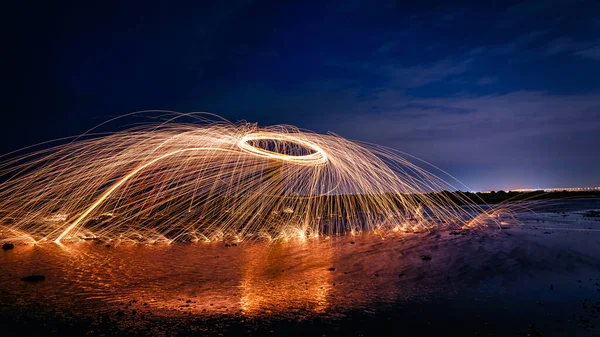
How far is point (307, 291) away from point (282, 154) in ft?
30.5

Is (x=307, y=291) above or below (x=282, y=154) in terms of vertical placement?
below

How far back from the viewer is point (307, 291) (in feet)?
24.1

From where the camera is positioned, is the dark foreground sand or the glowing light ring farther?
the glowing light ring

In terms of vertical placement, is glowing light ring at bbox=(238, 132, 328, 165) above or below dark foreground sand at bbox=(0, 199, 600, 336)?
above

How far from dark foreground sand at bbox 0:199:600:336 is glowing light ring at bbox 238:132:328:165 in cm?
399

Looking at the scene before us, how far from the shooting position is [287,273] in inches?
355

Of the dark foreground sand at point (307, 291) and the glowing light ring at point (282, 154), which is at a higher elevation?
the glowing light ring at point (282, 154)

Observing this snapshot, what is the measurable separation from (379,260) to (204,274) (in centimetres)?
479

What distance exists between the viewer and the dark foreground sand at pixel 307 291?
549cm

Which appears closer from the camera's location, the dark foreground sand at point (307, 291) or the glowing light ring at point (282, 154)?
the dark foreground sand at point (307, 291)

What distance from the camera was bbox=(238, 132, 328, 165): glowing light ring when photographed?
14.6 metres

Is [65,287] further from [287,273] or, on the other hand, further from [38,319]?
[287,273]

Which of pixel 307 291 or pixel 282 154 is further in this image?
pixel 282 154

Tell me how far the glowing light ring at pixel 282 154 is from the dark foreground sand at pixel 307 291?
157 inches
